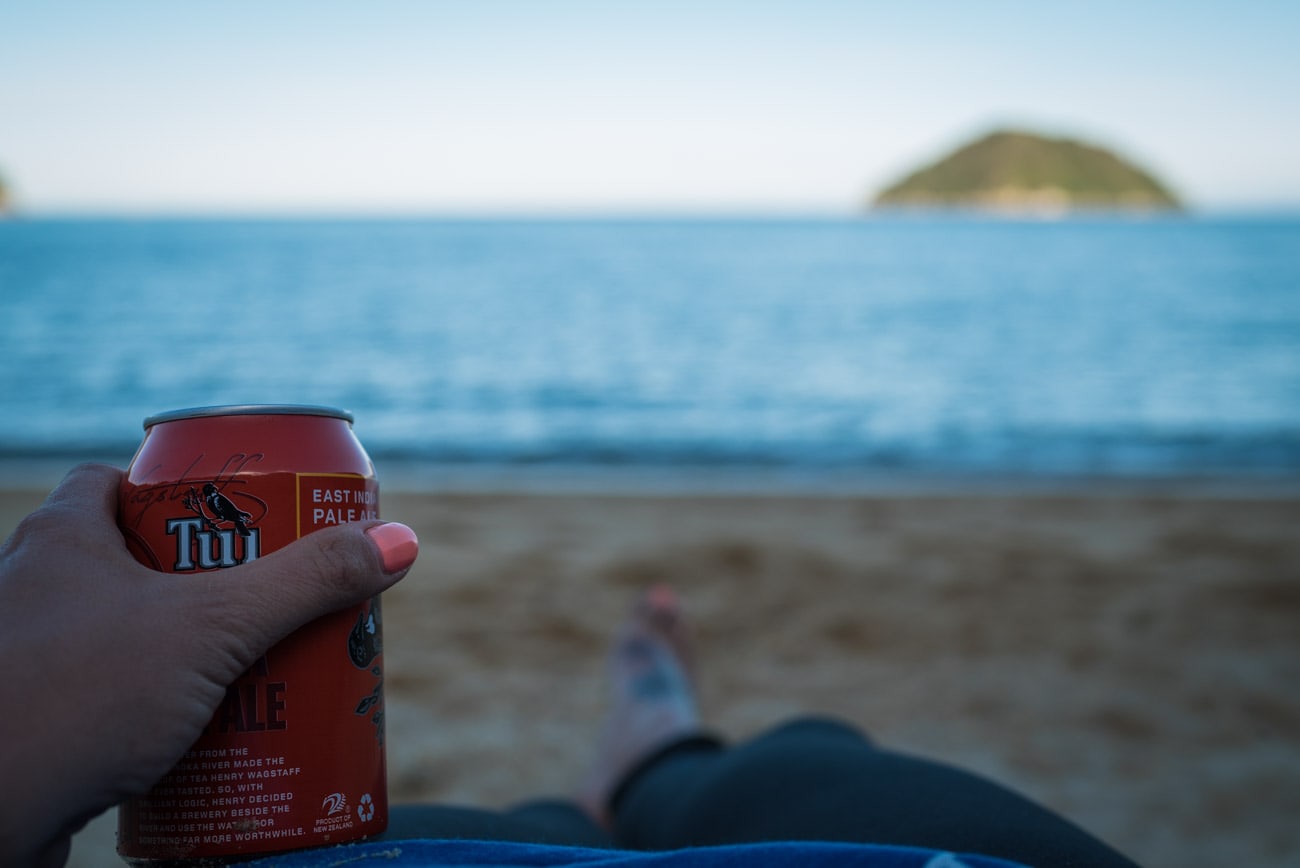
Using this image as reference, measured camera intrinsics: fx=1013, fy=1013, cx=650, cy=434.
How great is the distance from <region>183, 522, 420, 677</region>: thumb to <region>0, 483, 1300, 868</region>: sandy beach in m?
1.56

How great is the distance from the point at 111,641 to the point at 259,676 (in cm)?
10

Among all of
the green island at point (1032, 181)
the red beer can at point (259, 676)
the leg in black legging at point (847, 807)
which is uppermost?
the green island at point (1032, 181)

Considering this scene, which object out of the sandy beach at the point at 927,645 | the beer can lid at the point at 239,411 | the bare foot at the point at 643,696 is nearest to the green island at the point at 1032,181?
the sandy beach at the point at 927,645

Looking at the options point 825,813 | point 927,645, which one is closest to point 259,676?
point 825,813

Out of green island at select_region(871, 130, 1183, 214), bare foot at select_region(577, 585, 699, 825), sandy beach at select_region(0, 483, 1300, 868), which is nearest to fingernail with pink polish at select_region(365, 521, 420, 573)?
bare foot at select_region(577, 585, 699, 825)

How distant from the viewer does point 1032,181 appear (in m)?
109

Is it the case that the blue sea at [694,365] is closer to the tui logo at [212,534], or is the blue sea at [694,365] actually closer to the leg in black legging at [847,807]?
the leg in black legging at [847,807]

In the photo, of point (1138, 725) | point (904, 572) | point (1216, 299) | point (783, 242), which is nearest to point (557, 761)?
point (1138, 725)

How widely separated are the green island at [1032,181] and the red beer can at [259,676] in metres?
118

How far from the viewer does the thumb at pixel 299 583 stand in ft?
2.10

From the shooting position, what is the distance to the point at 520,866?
73cm

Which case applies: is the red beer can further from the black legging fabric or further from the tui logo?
the black legging fabric

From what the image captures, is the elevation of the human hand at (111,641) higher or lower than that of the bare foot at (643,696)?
higher

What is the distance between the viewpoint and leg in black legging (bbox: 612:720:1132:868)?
836mm
